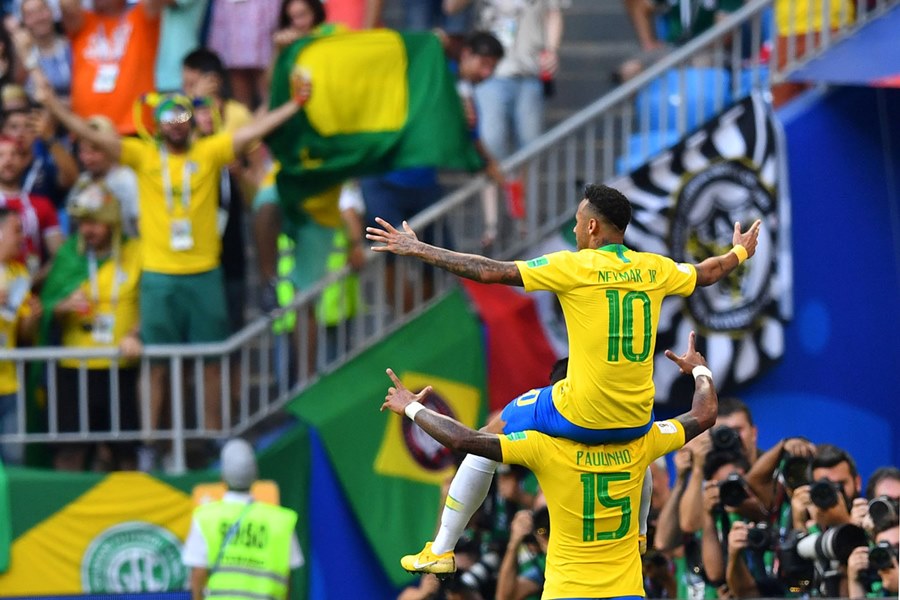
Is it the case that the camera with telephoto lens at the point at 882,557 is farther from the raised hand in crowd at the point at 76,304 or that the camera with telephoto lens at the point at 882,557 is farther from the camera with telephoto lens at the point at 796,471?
the raised hand in crowd at the point at 76,304

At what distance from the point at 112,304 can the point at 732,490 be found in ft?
15.7

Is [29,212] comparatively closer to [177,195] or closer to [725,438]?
[177,195]

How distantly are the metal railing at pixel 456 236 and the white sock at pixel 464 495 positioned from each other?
4.35 meters

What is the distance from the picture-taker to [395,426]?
12906mm

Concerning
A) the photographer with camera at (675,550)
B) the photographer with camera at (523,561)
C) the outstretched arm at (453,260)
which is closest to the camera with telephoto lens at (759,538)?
the photographer with camera at (675,550)

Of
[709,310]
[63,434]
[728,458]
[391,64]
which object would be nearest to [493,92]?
[391,64]

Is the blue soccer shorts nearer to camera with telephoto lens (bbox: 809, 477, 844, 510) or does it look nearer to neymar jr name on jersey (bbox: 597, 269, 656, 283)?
neymar jr name on jersey (bbox: 597, 269, 656, 283)

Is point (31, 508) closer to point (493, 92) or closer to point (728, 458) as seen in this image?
point (493, 92)

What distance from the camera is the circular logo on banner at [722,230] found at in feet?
43.5

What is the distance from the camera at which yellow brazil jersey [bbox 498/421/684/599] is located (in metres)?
8.16

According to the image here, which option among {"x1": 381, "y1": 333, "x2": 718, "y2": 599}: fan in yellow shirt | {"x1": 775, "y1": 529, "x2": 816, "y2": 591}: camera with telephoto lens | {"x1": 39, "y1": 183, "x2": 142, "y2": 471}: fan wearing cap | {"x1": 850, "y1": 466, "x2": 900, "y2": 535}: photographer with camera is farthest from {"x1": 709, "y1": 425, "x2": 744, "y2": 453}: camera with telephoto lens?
{"x1": 39, "y1": 183, "x2": 142, "y2": 471}: fan wearing cap

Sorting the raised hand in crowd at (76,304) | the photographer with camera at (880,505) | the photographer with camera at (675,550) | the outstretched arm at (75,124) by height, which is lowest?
the photographer with camera at (675,550)

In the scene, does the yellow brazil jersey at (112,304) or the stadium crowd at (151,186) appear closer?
the stadium crowd at (151,186)

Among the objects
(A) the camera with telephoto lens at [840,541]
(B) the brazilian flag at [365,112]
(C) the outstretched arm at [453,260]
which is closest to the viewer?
A: (C) the outstretched arm at [453,260]
